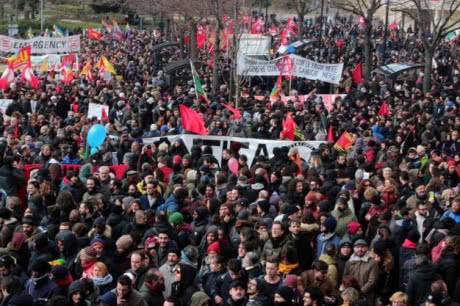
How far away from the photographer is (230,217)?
10445 mm

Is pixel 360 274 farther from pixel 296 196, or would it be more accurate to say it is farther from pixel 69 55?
pixel 69 55

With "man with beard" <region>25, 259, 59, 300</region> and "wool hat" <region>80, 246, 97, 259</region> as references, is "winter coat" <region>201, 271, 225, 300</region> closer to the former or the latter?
"wool hat" <region>80, 246, 97, 259</region>

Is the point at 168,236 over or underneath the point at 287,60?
underneath

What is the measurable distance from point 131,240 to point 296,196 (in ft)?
9.62

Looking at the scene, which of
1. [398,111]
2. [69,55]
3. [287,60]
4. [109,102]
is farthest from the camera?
[69,55]

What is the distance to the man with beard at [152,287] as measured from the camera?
8.22m

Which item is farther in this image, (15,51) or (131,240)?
(15,51)

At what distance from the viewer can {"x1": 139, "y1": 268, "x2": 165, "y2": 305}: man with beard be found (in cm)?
822

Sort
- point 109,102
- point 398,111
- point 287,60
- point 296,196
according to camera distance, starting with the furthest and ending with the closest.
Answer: point 287,60
point 109,102
point 398,111
point 296,196

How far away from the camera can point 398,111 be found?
19406mm

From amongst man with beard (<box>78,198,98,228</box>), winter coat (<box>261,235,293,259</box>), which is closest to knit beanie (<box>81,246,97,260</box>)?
man with beard (<box>78,198,98,228</box>)

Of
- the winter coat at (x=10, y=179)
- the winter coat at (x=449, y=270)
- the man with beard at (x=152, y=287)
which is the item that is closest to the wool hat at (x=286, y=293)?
the man with beard at (x=152, y=287)

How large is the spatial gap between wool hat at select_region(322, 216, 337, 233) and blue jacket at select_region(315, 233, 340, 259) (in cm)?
6

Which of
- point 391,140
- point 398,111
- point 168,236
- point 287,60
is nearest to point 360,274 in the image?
point 168,236
